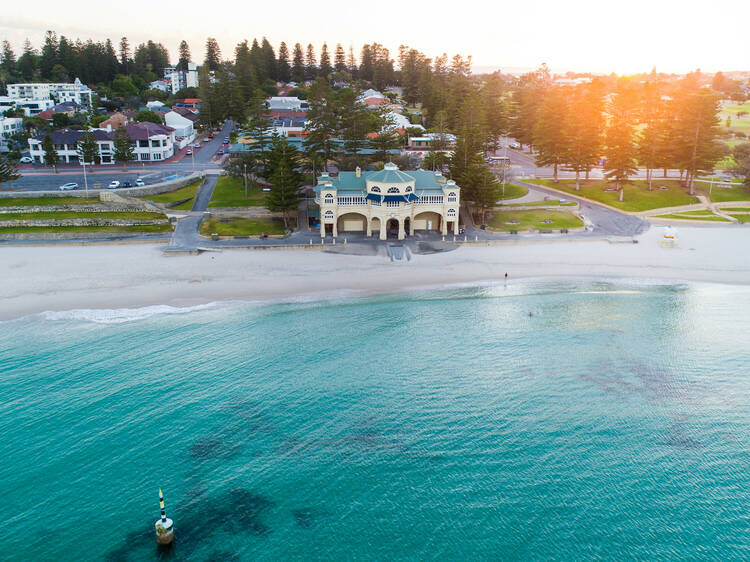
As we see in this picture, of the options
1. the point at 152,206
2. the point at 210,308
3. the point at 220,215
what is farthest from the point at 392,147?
the point at 210,308

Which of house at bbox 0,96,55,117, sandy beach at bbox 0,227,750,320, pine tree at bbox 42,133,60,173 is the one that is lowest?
sandy beach at bbox 0,227,750,320

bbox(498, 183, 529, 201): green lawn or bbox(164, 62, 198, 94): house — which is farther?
bbox(164, 62, 198, 94): house

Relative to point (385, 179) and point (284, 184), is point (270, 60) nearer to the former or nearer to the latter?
point (284, 184)

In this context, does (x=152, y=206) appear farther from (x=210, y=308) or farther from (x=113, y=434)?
(x=113, y=434)

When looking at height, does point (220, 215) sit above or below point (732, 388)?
above

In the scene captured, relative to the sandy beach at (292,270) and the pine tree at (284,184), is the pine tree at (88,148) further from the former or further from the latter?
the pine tree at (284,184)

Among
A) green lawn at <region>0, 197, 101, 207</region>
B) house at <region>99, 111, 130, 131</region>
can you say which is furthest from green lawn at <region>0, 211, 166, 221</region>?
house at <region>99, 111, 130, 131</region>

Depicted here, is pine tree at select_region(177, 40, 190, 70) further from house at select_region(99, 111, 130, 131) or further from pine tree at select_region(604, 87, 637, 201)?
pine tree at select_region(604, 87, 637, 201)
